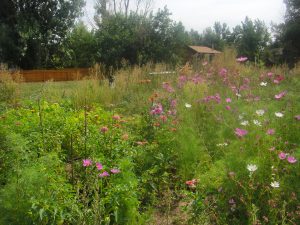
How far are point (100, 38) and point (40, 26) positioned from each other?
712cm

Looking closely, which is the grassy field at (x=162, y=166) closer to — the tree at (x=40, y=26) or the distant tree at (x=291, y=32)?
the distant tree at (x=291, y=32)

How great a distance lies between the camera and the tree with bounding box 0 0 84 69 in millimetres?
19719

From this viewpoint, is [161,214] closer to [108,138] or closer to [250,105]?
[108,138]

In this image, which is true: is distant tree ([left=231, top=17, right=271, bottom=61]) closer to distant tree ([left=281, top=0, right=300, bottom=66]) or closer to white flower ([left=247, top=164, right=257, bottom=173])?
distant tree ([left=281, top=0, right=300, bottom=66])

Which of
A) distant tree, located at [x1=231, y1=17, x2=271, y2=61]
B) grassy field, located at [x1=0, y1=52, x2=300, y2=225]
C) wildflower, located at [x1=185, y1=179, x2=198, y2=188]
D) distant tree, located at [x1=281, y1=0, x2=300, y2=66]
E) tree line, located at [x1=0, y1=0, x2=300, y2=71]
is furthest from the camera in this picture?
distant tree, located at [x1=231, y1=17, x2=271, y2=61]

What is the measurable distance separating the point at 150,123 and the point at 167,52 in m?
11.5

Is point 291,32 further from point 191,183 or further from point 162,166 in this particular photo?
point 191,183

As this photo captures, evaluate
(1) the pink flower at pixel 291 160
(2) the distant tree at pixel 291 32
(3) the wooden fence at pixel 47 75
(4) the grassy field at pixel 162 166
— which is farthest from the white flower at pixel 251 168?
(2) the distant tree at pixel 291 32

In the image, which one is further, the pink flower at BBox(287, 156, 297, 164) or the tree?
the tree

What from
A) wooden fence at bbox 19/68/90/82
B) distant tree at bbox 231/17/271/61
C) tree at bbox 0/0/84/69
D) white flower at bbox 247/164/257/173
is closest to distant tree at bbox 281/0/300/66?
distant tree at bbox 231/17/271/61

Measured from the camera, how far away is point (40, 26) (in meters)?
20.4

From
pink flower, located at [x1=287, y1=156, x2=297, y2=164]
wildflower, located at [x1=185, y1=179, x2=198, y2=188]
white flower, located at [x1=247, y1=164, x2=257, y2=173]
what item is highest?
pink flower, located at [x1=287, y1=156, x2=297, y2=164]

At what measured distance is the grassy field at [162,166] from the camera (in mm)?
2318

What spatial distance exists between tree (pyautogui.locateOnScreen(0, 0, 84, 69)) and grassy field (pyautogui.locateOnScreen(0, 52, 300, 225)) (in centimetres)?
1630
